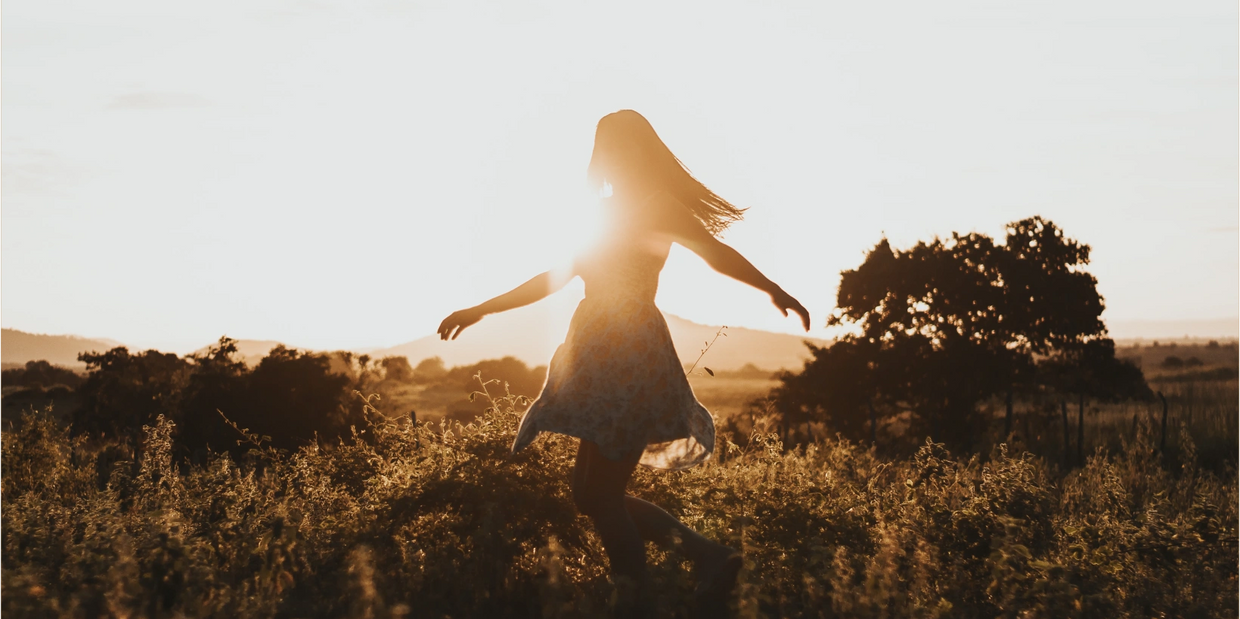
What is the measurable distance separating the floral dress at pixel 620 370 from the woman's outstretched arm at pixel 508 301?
135 mm

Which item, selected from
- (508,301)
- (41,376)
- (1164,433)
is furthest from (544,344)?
(41,376)

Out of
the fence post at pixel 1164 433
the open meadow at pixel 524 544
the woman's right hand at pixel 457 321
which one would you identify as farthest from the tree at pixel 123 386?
the fence post at pixel 1164 433

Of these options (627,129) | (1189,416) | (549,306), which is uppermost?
(627,129)

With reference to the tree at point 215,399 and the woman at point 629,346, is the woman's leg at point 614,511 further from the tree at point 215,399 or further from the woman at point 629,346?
the tree at point 215,399

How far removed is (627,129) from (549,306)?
113cm

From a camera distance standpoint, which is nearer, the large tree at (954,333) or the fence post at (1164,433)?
the fence post at (1164,433)

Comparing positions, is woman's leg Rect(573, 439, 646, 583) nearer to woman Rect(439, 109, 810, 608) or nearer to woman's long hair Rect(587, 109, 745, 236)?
woman Rect(439, 109, 810, 608)

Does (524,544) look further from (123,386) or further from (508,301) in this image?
(123,386)

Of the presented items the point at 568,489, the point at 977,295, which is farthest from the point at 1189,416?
the point at 568,489

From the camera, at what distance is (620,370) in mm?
3889

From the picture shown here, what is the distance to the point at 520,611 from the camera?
4.29 meters

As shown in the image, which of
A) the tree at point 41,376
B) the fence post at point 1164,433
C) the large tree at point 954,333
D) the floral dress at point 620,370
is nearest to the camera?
the floral dress at point 620,370

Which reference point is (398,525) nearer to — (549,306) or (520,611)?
(520,611)

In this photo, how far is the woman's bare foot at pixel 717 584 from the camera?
3887mm
